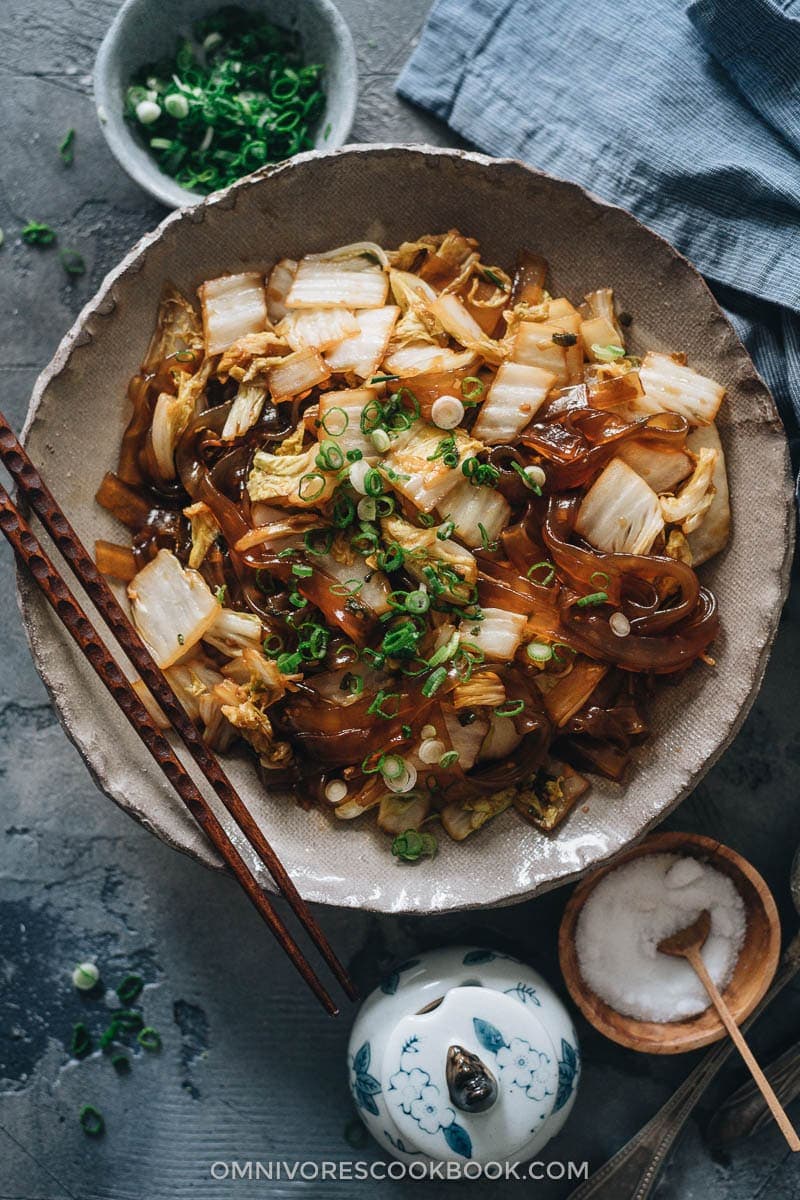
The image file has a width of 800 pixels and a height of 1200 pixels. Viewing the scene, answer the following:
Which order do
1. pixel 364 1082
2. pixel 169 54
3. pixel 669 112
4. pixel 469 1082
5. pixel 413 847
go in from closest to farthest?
pixel 469 1082 → pixel 413 847 → pixel 364 1082 → pixel 669 112 → pixel 169 54

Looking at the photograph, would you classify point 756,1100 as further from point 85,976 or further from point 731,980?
point 85,976

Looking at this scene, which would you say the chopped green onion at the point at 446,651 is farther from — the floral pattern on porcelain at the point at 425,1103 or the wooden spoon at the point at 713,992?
the wooden spoon at the point at 713,992

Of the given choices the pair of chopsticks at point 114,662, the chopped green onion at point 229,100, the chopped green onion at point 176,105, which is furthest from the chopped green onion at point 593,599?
the chopped green onion at point 176,105

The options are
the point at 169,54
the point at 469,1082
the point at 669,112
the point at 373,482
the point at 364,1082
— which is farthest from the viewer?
the point at 169,54

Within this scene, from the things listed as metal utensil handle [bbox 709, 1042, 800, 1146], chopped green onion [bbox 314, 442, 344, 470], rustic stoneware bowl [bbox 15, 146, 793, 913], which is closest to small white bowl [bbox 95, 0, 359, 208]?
rustic stoneware bowl [bbox 15, 146, 793, 913]

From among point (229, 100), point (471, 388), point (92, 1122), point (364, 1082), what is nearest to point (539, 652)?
point (471, 388)

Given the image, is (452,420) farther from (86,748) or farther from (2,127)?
(2,127)

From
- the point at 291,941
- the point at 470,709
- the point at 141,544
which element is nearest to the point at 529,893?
the point at 470,709
